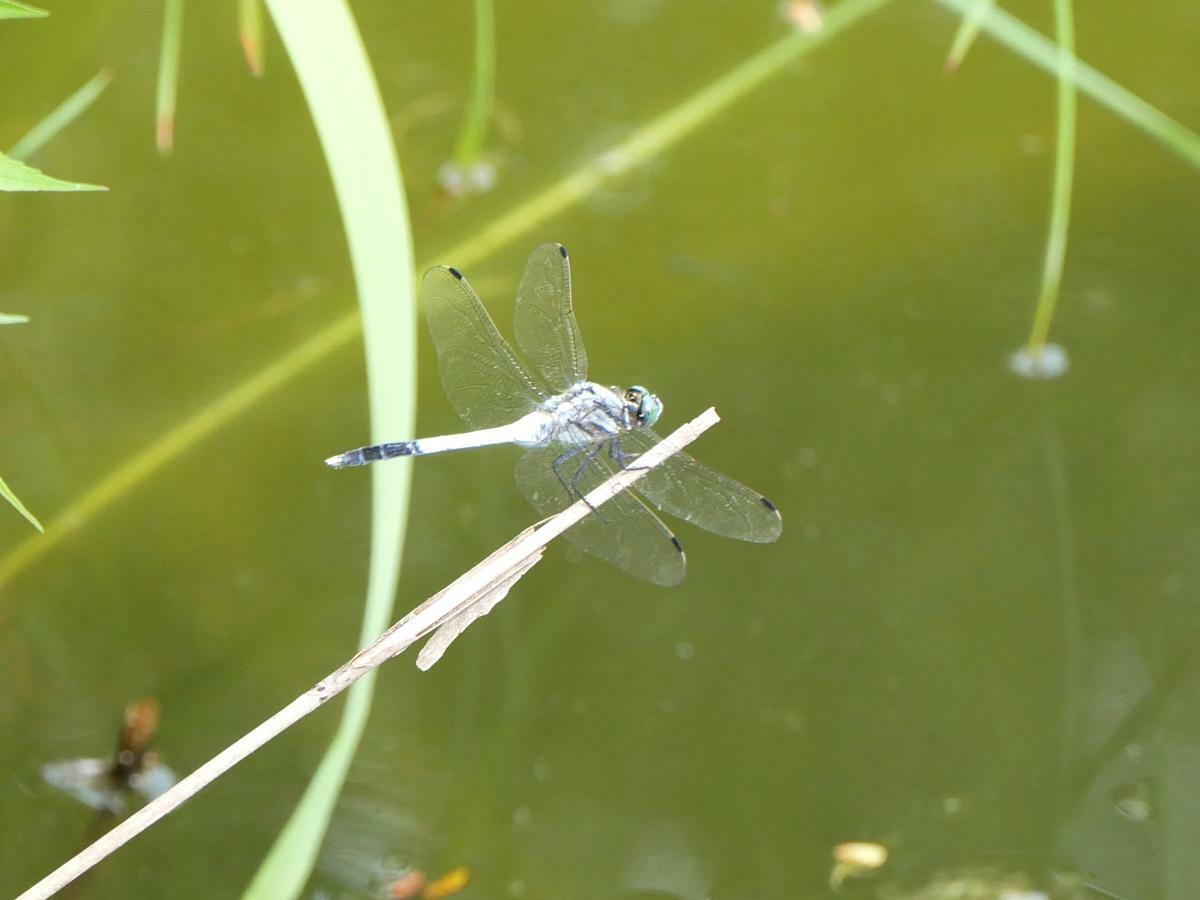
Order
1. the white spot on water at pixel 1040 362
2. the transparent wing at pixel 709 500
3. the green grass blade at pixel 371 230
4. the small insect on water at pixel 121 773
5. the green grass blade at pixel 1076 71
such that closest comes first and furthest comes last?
1. the green grass blade at pixel 371 230
2. the transparent wing at pixel 709 500
3. the small insect on water at pixel 121 773
4. the green grass blade at pixel 1076 71
5. the white spot on water at pixel 1040 362

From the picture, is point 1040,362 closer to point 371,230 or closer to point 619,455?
point 619,455

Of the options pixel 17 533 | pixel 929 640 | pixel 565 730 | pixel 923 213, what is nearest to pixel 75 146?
pixel 17 533

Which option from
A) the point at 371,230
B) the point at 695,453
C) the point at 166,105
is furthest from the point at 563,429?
the point at 166,105

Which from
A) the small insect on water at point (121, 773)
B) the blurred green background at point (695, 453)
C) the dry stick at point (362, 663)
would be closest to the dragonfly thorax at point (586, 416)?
the dry stick at point (362, 663)

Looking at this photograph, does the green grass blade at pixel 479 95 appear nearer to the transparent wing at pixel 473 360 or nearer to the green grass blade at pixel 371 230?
the transparent wing at pixel 473 360

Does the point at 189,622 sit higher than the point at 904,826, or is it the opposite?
the point at 189,622

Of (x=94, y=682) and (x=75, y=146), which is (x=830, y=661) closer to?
(x=94, y=682)

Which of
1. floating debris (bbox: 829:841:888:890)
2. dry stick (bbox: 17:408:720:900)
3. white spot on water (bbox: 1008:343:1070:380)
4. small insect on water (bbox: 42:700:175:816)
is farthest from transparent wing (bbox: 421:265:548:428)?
white spot on water (bbox: 1008:343:1070:380)
